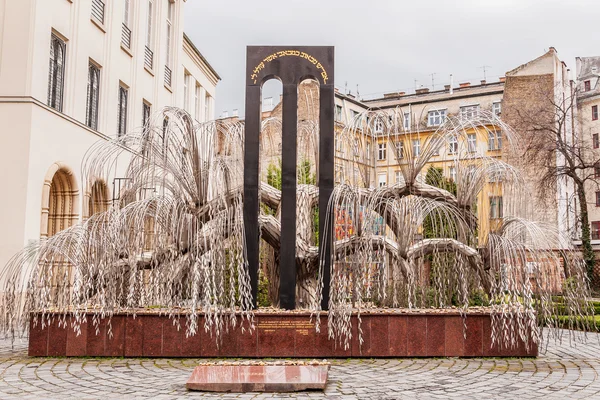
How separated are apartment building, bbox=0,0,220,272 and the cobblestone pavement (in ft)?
12.0

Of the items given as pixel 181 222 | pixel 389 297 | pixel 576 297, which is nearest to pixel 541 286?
pixel 576 297

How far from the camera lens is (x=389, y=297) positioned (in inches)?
448

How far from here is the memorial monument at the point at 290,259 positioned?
31.7ft

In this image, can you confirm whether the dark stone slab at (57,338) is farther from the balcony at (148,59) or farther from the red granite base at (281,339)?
the balcony at (148,59)

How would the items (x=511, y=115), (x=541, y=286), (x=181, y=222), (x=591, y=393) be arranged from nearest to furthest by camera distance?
(x=591, y=393) → (x=541, y=286) → (x=181, y=222) → (x=511, y=115)

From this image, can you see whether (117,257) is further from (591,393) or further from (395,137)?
(591,393)

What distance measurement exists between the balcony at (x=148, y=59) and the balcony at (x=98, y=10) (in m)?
3.69

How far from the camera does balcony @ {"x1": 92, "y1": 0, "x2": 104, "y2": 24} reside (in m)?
19.0

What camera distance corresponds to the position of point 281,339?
9.79 meters

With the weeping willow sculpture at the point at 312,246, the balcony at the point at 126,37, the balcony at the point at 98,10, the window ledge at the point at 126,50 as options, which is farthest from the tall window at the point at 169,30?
the weeping willow sculpture at the point at 312,246

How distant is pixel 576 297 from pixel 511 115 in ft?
114

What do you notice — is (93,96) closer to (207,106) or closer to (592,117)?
(207,106)

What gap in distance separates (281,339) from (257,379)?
2455 millimetres

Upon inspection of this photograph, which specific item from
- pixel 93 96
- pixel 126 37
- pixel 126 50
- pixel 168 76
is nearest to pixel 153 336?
pixel 93 96
